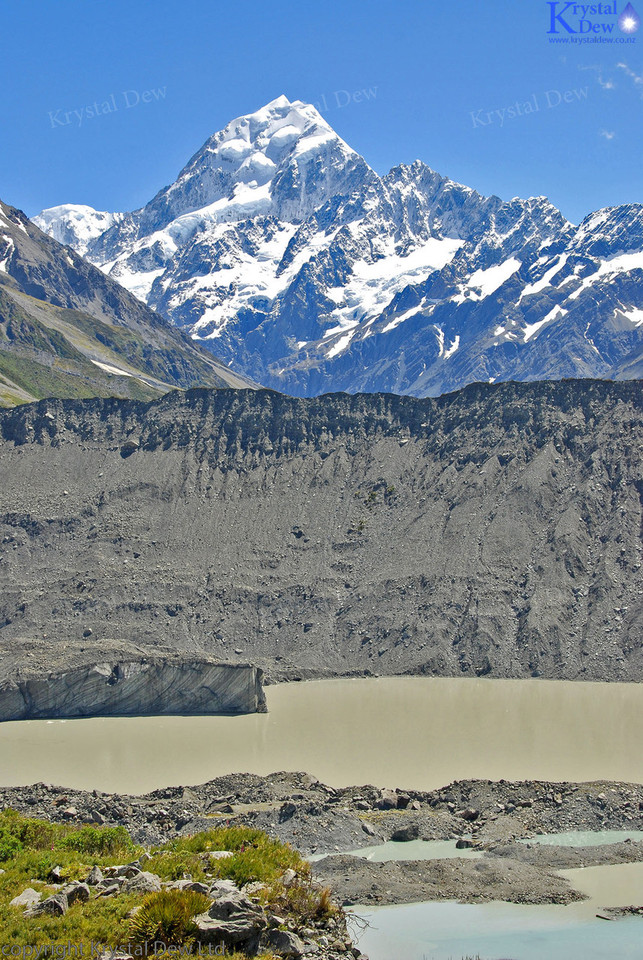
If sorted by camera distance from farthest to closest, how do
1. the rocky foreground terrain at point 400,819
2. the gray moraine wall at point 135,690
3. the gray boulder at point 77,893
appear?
the gray moraine wall at point 135,690 → the rocky foreground terrain at point 400,819 → the gray boulder at point 77,893

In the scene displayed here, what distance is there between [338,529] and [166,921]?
55.6 meters

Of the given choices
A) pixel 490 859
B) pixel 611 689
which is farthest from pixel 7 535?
pixel 490 859

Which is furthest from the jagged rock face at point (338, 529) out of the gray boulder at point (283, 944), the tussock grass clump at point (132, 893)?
the gray boulder at point (283, 944)

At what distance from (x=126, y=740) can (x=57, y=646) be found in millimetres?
12466

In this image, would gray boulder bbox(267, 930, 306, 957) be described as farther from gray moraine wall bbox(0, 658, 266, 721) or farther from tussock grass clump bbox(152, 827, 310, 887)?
gray moraine wall bbox(0, 658, 266, 721)

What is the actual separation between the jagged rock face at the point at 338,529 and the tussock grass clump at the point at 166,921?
39.4 m

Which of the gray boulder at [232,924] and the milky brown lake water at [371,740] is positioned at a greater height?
the gray boulder at [232,924]

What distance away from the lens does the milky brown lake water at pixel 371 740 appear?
39750 millimetres

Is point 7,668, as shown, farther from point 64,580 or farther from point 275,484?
point 275,484

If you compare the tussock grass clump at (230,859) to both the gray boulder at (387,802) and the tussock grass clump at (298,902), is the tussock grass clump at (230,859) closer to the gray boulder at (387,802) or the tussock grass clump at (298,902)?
the tussock grass clump at (298,902)

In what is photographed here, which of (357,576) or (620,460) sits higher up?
(620,460)

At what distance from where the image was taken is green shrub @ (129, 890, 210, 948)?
16844mm

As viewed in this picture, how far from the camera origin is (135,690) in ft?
173

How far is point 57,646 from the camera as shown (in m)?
57.1
